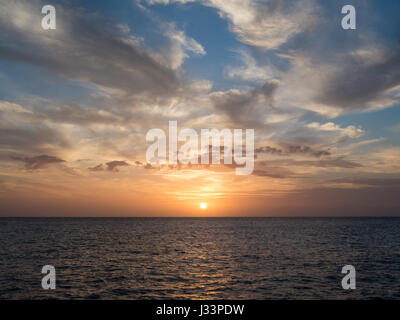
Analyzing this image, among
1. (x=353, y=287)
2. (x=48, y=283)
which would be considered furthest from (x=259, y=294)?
(x=48, y=283)

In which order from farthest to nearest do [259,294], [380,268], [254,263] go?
[254,263] → [380,268] → [259,294]

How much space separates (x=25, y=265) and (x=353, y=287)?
130ft

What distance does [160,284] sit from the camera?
28281mm

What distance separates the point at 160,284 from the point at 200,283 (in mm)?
4068

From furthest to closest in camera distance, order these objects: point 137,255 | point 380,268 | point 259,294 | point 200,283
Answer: point 137,255 → point 380,268 → point 200,283 → point 259,294

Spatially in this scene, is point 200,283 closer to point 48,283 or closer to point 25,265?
point 48,283

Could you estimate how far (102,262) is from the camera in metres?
41.0

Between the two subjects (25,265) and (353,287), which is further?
(25,265)
